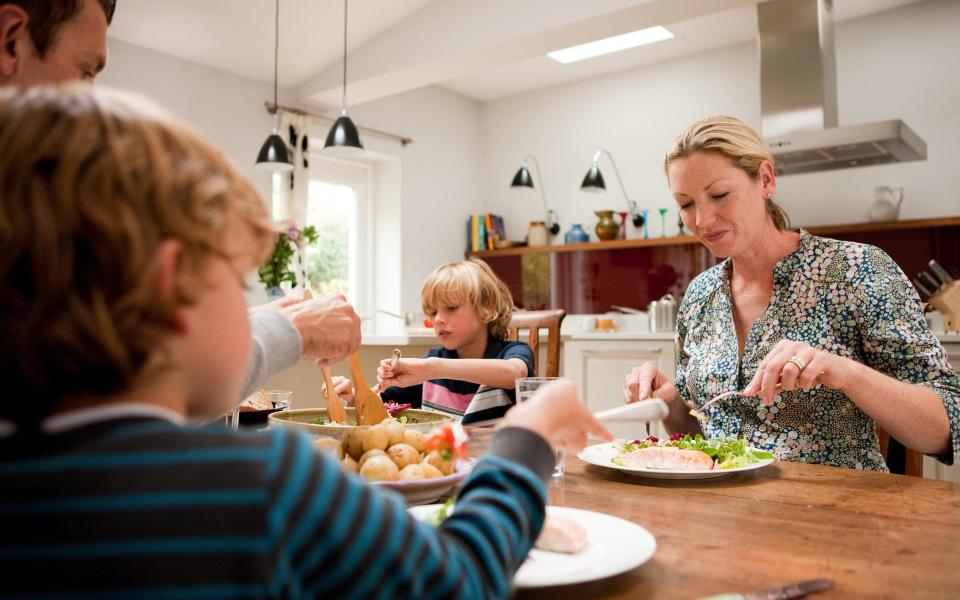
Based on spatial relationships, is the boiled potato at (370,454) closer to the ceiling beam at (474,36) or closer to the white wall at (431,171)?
the ceiling beam at (474,36)

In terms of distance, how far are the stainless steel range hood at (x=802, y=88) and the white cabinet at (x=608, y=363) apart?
52.2 inches

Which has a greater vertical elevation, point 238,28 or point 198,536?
point 238,28

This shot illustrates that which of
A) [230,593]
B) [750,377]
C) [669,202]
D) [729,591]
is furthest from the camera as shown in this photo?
[669,202]

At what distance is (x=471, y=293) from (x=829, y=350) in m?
1.05

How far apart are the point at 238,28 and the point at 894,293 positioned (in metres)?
4.02

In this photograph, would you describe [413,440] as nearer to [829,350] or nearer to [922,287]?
[829,350]

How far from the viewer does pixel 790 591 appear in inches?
23.6

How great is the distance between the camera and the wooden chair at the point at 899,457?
4.81 feet

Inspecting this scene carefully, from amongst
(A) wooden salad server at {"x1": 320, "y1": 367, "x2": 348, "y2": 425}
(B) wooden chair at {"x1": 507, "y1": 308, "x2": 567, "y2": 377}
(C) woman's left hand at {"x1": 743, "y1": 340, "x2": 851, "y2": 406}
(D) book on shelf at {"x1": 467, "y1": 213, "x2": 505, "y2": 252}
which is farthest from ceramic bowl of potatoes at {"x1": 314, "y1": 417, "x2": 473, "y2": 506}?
(D) book on shelf at {"x1": 467, "y1": 213, "x2": 505, "y2": 252}

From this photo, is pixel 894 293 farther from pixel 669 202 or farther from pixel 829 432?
pixel 669 202

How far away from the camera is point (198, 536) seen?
15.5 inches

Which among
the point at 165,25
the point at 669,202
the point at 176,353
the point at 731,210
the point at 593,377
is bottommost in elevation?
the point at 593,377

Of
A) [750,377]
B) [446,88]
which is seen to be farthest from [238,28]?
[750,377]

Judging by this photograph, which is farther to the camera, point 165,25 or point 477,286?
point 165,25
